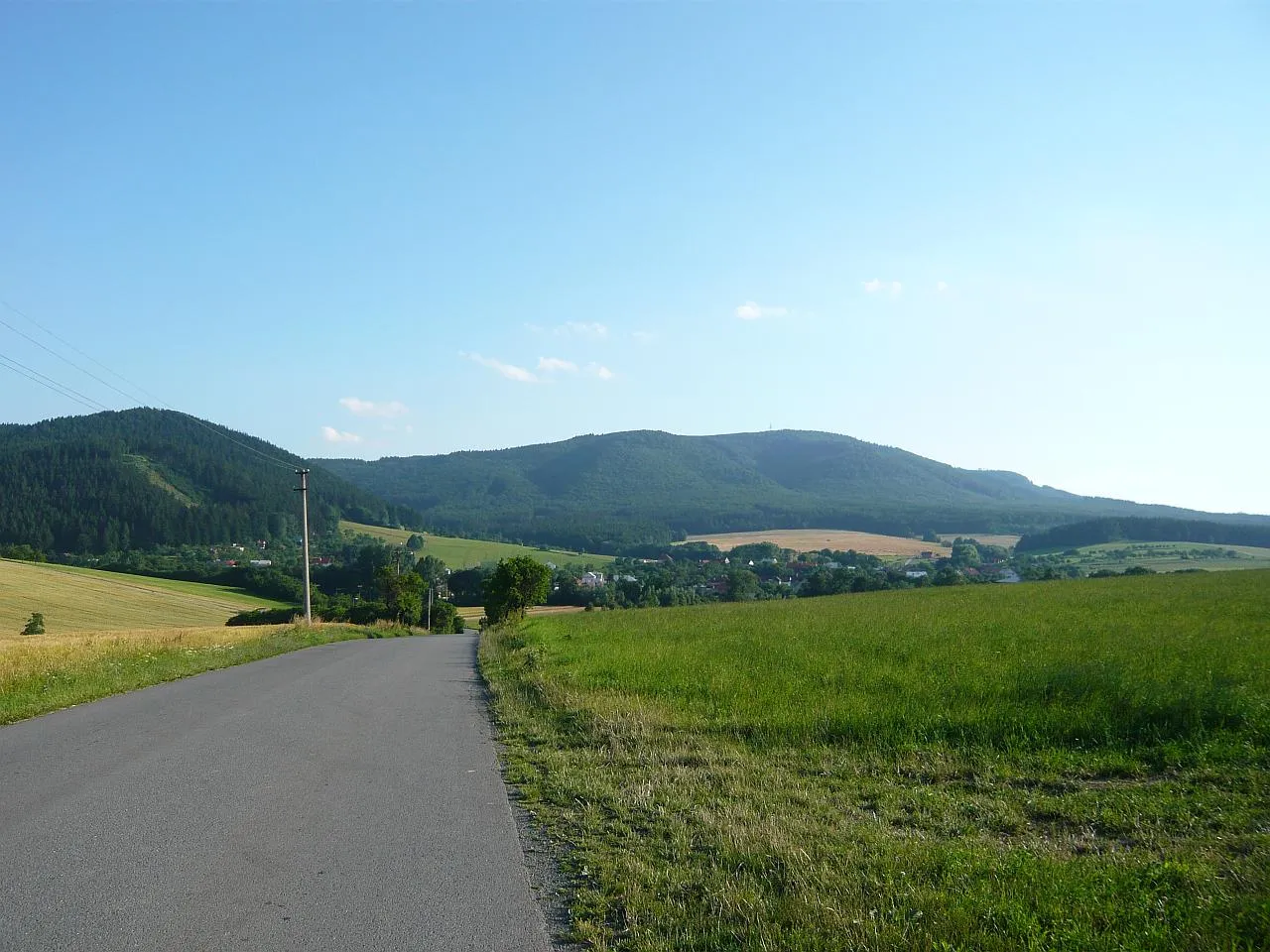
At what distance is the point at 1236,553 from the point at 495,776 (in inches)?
4414

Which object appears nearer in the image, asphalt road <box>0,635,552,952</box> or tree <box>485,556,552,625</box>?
asphalt road <box>0,635,552,952</box>

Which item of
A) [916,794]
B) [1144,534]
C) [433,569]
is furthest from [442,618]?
[1144,534]

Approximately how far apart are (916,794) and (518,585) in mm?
50334

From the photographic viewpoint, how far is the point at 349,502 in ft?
518

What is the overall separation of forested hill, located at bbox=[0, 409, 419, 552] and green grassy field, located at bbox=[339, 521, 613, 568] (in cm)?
730

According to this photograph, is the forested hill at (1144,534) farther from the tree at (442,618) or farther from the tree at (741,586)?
the tree at (442,618)

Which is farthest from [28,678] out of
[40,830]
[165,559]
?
[165,559]

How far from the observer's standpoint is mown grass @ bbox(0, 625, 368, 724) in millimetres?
13273

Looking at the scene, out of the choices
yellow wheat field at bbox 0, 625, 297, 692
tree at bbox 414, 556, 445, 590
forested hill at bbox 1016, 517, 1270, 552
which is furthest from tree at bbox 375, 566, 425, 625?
forested hill at bbox 1016, 517, 1270, 552

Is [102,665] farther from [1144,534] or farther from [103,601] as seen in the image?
[1144,534]

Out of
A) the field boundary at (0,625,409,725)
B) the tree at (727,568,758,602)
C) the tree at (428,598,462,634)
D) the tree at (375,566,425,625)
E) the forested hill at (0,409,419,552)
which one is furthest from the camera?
the forested hill at (0,409,419,552)

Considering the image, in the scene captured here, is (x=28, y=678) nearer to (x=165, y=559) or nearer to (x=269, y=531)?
(x=165, y=559)

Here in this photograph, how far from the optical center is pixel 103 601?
6256 centimetres

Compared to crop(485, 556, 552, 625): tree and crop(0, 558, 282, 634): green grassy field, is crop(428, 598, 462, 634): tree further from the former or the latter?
crop(485, 556, 552, 625): tree
